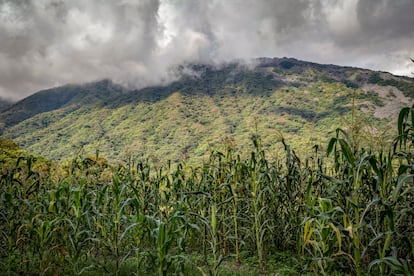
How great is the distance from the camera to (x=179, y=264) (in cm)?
356

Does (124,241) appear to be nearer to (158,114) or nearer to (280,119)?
(280,119)

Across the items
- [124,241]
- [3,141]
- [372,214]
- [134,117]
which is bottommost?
[124,241]

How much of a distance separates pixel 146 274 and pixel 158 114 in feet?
626

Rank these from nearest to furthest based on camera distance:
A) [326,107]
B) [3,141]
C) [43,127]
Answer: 1. [3,141]
2. [326,107]
3. [43,127]

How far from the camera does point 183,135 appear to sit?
15012 cm

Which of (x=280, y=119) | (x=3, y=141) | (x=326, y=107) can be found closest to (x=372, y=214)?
(x=3, y=141)

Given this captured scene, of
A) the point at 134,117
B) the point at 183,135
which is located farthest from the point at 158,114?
the point at 183,135

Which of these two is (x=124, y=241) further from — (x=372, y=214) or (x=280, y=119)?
(x=280, y=119)

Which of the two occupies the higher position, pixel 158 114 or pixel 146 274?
pixel 158 114

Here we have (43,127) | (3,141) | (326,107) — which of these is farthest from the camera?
(43,127)

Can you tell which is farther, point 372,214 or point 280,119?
point 280,119

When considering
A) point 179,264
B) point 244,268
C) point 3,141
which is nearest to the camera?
point 179,264

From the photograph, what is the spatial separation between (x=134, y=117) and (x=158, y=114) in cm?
1742

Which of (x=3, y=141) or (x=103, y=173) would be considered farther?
(x=3, y=141)
